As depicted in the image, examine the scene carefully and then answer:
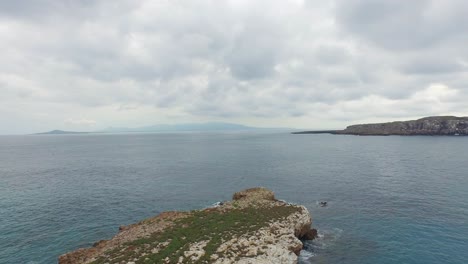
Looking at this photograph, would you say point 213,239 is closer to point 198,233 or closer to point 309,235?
point 198,233

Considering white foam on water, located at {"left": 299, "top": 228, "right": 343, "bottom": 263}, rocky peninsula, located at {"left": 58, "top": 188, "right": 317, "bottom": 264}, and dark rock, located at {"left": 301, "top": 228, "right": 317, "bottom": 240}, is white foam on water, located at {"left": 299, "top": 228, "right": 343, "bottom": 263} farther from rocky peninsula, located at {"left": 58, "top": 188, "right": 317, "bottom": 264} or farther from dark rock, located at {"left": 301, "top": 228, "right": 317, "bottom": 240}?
rocky peninsula, located at {"left": 58, "top": 188, "right": 317, "bottom": 264}

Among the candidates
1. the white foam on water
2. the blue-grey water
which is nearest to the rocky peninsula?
the white foam on water

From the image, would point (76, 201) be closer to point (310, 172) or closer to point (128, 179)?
point (128, 179)

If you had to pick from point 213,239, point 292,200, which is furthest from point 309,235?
point 292,200

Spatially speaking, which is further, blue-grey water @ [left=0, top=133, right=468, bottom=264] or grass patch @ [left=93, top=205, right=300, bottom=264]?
blue-grey water @ [left=0, top=133, right=468, bottom=264]

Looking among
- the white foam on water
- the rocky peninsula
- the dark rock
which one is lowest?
the white foam on water

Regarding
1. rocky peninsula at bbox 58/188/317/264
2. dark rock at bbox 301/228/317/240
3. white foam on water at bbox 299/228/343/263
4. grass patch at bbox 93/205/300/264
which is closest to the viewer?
grass patch at bbox 93/205/300/264

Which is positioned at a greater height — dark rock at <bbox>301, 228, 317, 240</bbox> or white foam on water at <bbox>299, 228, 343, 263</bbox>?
dark rock at <bbox>301, 228, 317, 240</bbox>

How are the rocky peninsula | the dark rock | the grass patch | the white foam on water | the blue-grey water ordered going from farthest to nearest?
the dark rock < the blue-grey water < the white foam on water < the rocky peninsula < the grass patch

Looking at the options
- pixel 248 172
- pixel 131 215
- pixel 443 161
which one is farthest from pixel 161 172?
pixel 443 161

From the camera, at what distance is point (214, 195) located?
211 ft

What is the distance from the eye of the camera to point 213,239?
31297mm

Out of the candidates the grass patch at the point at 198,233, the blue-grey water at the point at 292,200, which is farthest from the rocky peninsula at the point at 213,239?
the blue-grey water at the point at 292,200

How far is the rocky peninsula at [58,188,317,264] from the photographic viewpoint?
28031mm
